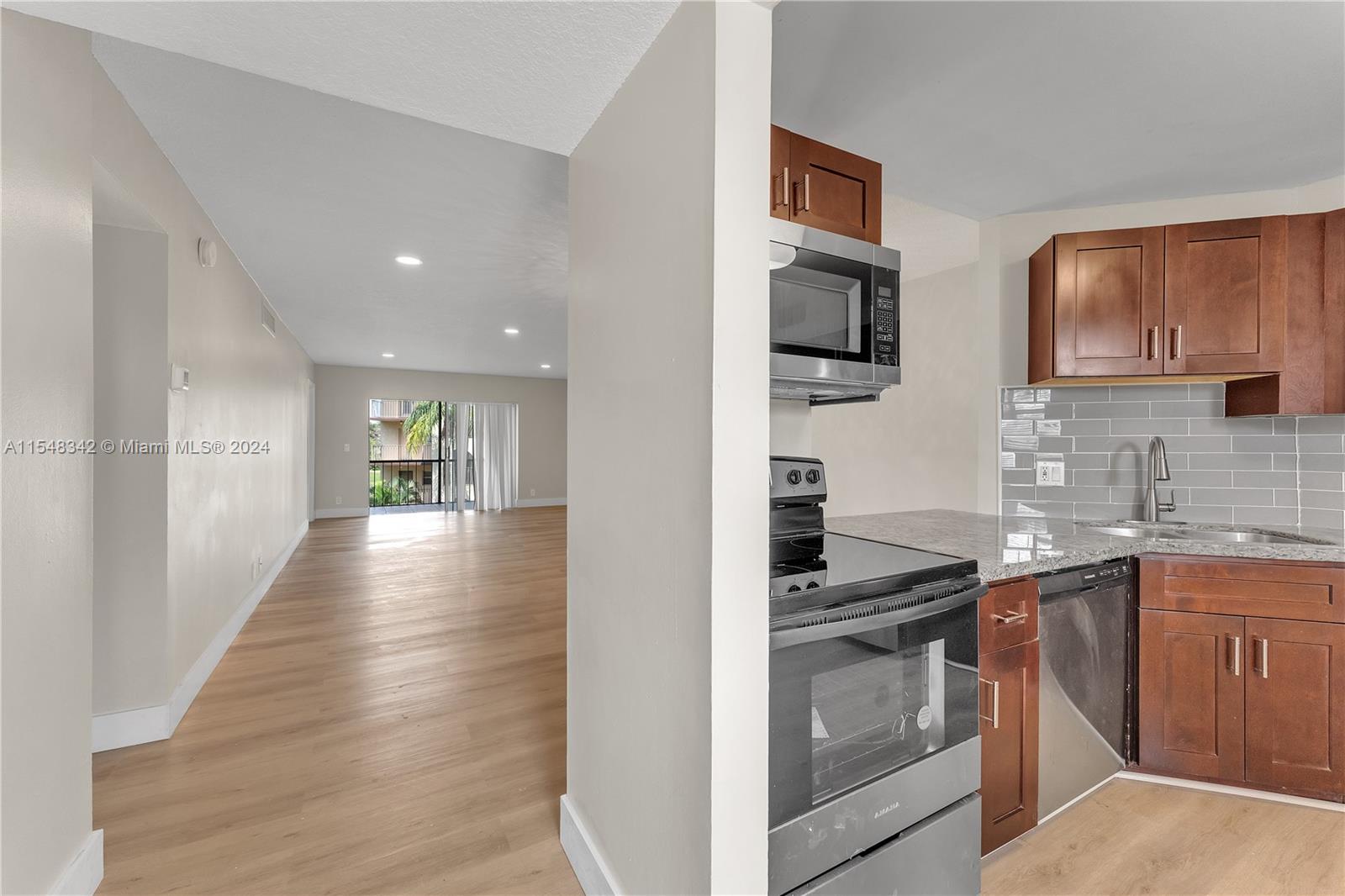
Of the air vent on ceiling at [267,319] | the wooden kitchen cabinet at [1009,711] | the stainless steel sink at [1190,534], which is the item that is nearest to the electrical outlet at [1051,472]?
the stainless steel sink at [1190,534]

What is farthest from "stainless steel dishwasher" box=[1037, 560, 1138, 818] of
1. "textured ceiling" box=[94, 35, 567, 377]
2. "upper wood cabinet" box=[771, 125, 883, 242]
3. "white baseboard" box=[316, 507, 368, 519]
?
"white baseboard" box=[316, 507, 368, 519]

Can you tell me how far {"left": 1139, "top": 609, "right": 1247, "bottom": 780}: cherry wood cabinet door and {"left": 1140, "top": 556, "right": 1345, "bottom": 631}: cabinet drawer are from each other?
0.17 feet

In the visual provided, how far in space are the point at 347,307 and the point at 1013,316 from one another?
201 inches

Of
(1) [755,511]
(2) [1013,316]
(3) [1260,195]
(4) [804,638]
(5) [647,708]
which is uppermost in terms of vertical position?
(3) [1260,195]

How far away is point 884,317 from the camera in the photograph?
5.60 ft

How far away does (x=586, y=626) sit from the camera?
63.2 inches

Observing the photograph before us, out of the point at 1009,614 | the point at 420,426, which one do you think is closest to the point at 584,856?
the point at 1009,614

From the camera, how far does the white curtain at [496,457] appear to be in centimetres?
1005

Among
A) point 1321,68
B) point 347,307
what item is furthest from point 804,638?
point 347,307

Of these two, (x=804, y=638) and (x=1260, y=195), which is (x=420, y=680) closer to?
(x=804, y=638)

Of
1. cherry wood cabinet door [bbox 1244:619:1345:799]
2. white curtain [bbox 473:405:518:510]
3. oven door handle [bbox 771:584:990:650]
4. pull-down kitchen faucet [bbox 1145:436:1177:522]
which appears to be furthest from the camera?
white curtain [bbox 473:405:518:510]

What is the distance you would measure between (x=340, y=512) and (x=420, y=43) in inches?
359

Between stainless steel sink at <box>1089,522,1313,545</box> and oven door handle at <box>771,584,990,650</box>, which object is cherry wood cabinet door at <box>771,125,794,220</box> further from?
stainless steel sink at <box>1089,522,1313,545</box>

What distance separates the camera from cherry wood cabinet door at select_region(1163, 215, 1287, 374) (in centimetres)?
223
